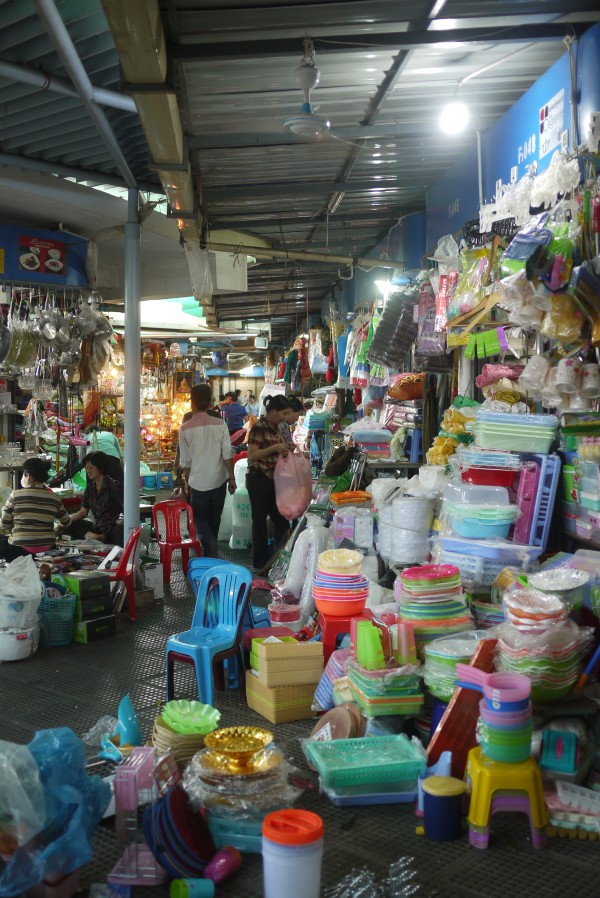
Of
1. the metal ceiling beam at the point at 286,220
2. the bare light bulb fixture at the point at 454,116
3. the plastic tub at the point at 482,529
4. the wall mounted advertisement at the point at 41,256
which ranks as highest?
the metal ceiling beam at the point at 286,220

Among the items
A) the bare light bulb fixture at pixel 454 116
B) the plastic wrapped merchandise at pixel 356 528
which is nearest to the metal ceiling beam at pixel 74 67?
the bare light bulb fixture at pixel 454 116

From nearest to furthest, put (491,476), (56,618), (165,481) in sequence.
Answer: (491,476) → (56,618) → (165,481)

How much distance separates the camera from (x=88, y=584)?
5.97m

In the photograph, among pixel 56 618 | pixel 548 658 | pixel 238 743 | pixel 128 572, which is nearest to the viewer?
pixel 238 743

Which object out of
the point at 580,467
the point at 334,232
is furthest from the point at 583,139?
the point at 334,232

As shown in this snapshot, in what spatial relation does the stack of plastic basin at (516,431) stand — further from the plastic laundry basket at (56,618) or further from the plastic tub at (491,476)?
the plastic laundry basket at (56,618)

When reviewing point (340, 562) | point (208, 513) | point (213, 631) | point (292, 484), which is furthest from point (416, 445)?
point (213, 631)

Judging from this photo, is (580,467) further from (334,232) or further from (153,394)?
(153,394)

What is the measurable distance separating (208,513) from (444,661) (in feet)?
14.6

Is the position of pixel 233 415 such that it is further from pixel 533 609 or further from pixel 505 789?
pixel 505 789

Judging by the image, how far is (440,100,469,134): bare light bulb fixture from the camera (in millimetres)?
5250

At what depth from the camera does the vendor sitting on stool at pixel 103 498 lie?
7582 mm

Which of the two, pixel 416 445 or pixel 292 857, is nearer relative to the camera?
pixel 292 857

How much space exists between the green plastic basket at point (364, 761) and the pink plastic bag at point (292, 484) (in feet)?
13.1
